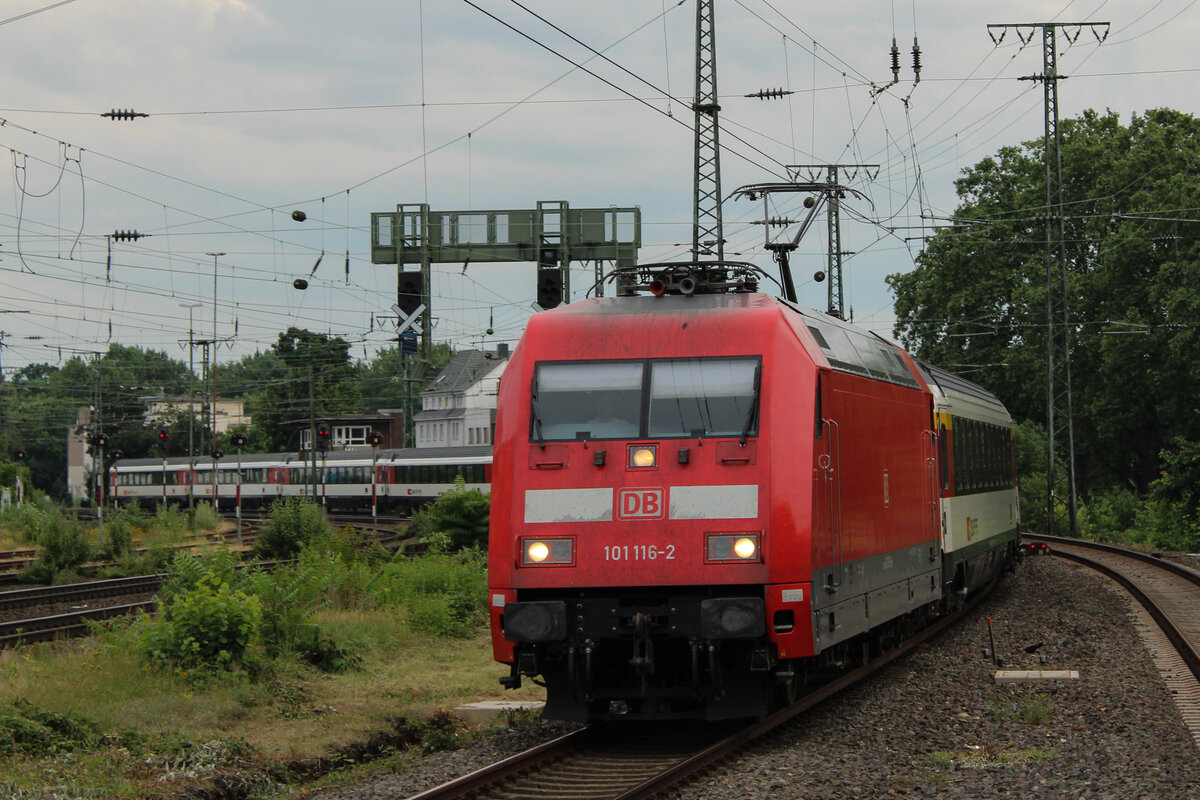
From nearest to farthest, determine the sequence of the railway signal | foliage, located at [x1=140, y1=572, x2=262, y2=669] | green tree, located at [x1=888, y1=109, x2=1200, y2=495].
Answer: foliage, located at [x1=140, y1=572, x2=262, y2=669] → the railway signal → green tree, located at [x1=888, y1=109, x2=1200, y2=495]

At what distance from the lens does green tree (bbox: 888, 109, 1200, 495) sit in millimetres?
48406

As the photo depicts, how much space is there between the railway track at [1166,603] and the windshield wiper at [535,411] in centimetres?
540

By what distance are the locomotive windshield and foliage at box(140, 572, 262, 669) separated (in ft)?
15.1

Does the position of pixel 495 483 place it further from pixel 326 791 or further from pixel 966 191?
pixel 966 191

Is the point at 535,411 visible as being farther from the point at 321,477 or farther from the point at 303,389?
the point at 303,389

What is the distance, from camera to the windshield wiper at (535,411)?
10703mm

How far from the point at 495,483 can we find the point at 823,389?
8.80ft

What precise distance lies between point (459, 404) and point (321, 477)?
154 feet

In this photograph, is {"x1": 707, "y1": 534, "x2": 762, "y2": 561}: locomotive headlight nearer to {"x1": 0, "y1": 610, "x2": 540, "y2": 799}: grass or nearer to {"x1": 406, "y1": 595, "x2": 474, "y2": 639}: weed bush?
{"x1": 0, "y1": 610, "x2": 540, "y2": 799}: grass

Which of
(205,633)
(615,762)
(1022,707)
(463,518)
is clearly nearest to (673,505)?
(615,762)

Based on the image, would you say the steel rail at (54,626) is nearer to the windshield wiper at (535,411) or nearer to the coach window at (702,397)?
the windshield wiper at (535,411)

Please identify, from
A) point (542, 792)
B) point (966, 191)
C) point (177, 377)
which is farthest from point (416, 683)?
point (177, 377)

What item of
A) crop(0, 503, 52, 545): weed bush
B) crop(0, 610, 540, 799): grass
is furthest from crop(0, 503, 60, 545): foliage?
crop(0, 610, 540, 799): grass

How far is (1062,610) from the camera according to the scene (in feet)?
65.9
